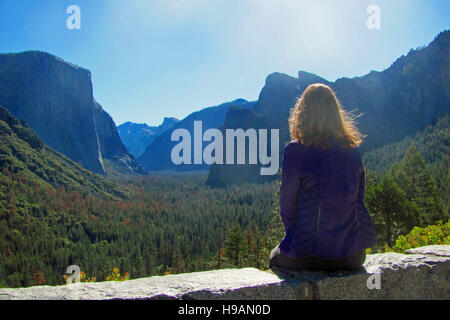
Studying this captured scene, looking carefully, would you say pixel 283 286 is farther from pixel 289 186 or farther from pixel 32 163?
pixel 32 163

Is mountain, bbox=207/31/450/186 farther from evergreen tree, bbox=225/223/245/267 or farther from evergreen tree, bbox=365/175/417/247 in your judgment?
evergreen tree, bbox=365/175/417/247

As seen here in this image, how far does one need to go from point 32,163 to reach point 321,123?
137 meters

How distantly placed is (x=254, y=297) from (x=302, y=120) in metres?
1.84

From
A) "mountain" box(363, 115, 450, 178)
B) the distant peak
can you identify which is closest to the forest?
"mountain" box(363, 115, 450, 178)

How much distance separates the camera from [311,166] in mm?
2988

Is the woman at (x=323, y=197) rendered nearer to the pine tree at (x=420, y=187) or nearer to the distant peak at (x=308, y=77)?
the pine tree at (x=420, y=187)

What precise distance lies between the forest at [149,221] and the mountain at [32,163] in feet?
1.47

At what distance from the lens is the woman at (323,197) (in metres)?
2.94

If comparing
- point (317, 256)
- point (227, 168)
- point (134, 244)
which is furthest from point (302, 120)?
point (227, 168)

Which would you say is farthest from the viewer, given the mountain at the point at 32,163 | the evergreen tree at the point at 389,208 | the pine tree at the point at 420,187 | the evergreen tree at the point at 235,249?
the mountain at the point at 32,163

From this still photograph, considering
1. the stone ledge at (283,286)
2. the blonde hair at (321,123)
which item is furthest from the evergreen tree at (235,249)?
the blonde hair at (321,123)

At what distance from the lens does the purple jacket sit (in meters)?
2.94

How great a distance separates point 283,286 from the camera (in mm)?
2646
